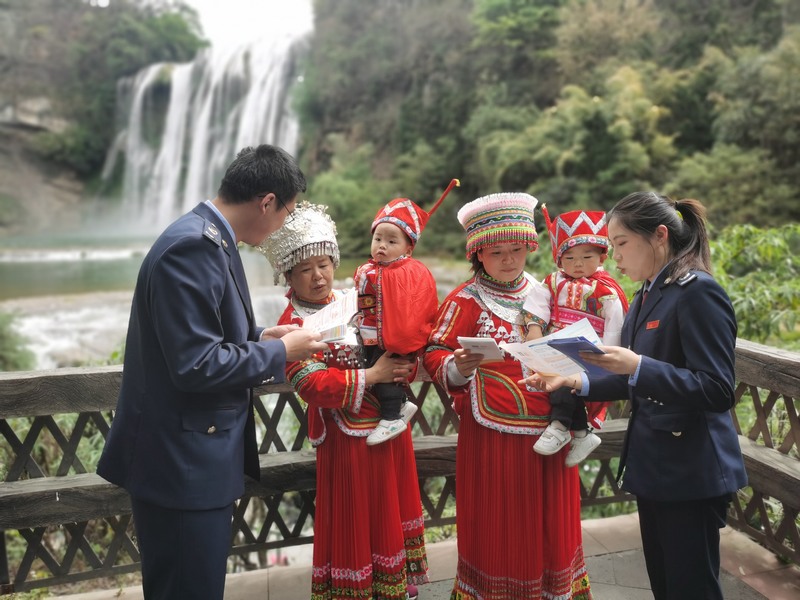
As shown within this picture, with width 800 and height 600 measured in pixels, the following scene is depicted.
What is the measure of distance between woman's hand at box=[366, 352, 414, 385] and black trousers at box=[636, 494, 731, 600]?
34.7 inches

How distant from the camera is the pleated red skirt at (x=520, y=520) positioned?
6.71 feet

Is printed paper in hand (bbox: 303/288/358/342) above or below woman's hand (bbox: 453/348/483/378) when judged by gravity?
above

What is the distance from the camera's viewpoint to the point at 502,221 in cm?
207

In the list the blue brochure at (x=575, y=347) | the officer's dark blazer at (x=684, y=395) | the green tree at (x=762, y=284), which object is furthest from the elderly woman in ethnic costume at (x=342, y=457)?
the green tree at (x=762, y=284)

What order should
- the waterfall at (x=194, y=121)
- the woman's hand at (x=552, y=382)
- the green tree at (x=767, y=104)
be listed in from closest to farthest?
the woman's hand at (x=552, y=382) < the green tree at (x=767, y=104) < the waterfall at (x=194, y=121)

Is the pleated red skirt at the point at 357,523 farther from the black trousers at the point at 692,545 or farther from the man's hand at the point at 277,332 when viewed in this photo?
the black trousers at the point at 692,545

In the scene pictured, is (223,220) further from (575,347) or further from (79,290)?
(79,290)

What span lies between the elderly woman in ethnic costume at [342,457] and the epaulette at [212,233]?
0.45 m

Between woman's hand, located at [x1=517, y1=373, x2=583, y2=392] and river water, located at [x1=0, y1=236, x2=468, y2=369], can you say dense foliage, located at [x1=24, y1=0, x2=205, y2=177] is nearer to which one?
river water, located at [x1=0, y1=236, x2=468, y2=369]

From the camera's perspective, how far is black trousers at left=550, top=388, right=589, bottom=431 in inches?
79.7

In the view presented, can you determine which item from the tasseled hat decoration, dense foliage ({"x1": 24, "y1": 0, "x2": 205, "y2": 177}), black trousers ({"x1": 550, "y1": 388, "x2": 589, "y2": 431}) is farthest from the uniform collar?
dense foliage ({"x1": 24, "y1": 0, "x2": 205, "y2": 177})

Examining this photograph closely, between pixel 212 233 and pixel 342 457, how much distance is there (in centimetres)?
95

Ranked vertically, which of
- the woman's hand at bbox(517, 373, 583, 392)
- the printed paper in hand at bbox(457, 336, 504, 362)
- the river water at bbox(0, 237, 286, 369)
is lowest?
the river water at bbox(0, 237, 286, 369)

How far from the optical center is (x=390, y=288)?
2.10 m
